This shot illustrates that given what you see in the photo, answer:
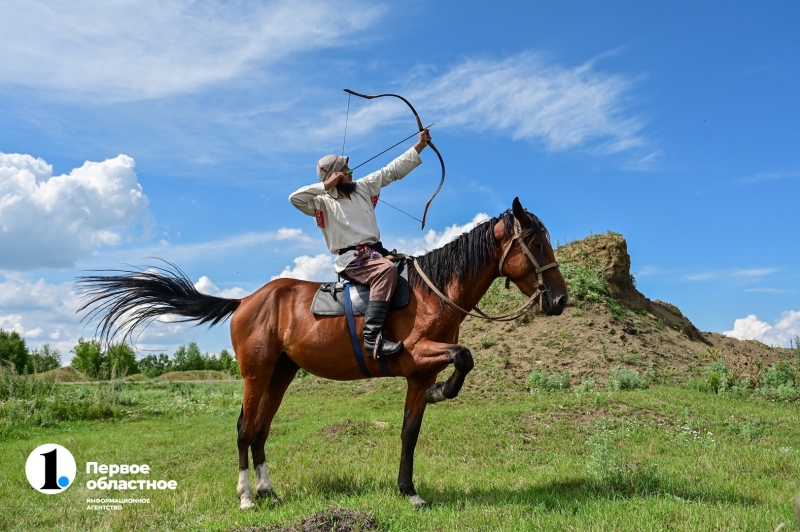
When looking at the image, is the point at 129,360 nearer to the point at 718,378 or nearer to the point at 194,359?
the point at 194,359

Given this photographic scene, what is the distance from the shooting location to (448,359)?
5645 millimetres

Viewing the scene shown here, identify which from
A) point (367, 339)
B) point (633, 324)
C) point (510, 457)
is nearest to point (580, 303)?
point (633, 324)

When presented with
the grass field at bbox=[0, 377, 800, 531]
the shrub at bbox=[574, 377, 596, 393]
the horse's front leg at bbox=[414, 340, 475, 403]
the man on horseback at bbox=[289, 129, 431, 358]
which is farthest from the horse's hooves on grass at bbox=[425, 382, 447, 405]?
the shrub at bbox=[574, 377, 596, 393]

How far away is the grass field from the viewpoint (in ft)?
18.3

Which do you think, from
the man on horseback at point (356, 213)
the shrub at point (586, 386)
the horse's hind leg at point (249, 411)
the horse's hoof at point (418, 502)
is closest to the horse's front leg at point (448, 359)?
the man on horseback at point (356, 213)

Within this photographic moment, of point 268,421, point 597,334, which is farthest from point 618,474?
point 597,334

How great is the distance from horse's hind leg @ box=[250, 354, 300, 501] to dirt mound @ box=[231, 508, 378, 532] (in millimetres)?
1346

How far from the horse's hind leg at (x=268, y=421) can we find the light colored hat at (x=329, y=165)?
6.71 feet

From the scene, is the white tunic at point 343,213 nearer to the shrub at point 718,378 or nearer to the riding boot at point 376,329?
the riding boot at point 376,329

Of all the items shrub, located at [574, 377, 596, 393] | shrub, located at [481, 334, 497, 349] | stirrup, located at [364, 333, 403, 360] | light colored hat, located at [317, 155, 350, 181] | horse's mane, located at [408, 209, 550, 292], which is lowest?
shrub, located at [574, 377, 596, 393]

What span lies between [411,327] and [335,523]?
6.40 ft

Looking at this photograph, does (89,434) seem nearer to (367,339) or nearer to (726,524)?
(367,339)

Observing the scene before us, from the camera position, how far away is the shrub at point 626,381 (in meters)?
14.3

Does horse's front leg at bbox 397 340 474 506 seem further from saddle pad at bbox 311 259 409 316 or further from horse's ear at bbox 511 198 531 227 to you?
horse's ear at bbox 511 198 531 227
